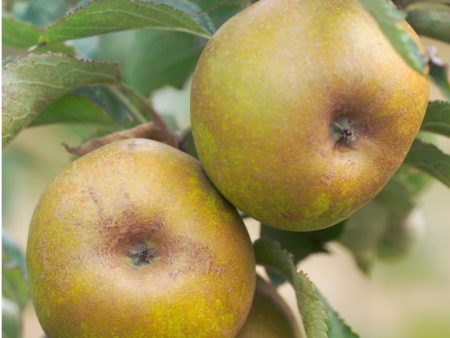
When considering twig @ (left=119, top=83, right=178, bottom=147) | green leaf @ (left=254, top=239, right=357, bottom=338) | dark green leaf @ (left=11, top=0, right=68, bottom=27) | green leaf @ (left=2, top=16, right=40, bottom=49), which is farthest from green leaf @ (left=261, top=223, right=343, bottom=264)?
dark green leaf @ (left=11, top=0, right=68, bottom=27)

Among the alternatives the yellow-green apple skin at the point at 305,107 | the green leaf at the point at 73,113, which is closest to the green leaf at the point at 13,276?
the green leaf at the point at 73,113

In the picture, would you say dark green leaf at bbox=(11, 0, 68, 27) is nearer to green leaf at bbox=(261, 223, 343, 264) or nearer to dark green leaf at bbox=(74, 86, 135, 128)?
dark green leaf at bbox=(74, 86, 135, 128)

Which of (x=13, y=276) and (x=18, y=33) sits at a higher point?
(x=18, y=33)

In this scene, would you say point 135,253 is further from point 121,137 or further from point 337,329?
point 337,329

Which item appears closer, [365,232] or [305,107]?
[305,107]

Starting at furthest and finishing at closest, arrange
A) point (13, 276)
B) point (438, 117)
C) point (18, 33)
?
point (13, 276) < point (18, 33) < point (438, 117)

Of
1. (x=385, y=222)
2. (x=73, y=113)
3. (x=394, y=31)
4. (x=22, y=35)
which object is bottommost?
(x=385, y=222)

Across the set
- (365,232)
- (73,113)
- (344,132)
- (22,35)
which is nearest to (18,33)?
(22,35)
